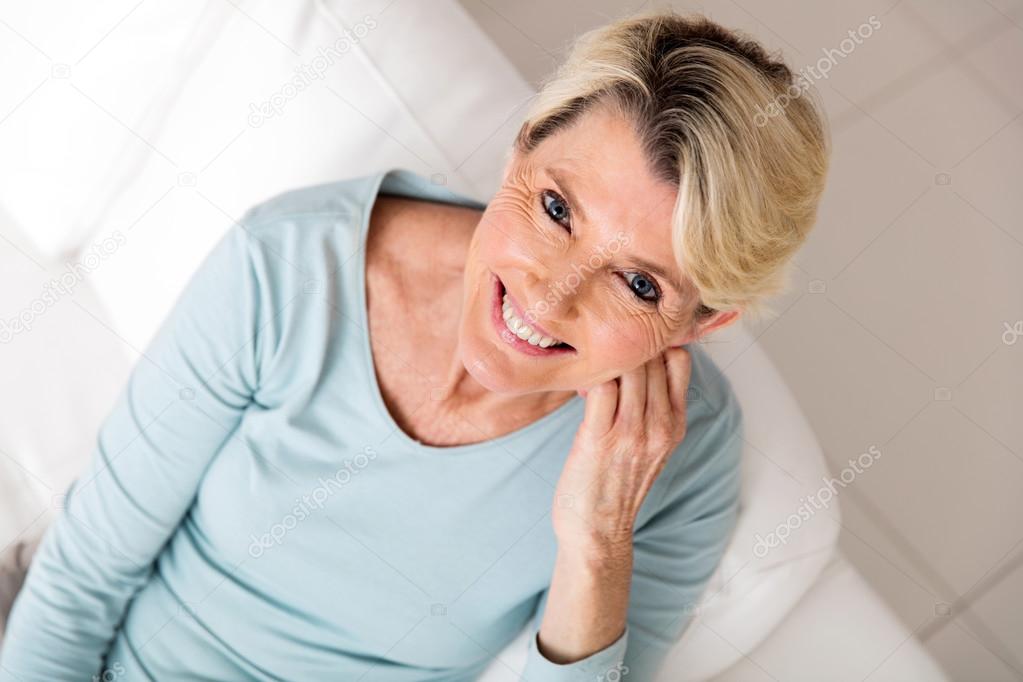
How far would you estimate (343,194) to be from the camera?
126cm

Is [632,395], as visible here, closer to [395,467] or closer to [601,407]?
[601,407]

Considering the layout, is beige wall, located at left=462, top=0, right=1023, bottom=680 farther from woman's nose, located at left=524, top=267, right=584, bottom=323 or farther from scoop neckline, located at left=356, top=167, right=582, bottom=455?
woman's nose, located at left=524, top=267, right=584, bottom=323

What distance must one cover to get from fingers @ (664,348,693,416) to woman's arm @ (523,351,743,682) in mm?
118

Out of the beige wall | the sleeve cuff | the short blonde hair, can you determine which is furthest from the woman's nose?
the beige wall

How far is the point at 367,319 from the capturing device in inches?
49.2

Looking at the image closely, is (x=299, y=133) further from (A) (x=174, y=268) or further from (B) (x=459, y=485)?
(B) (x=459, y=485)

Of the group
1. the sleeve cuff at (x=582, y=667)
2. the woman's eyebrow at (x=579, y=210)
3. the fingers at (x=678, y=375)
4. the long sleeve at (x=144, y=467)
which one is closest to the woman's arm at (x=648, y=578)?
the sleeve cuff at (x=582, y=667)

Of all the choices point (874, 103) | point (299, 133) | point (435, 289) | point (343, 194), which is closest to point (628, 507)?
point (435, 289)

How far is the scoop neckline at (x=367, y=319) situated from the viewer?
1.23 meters

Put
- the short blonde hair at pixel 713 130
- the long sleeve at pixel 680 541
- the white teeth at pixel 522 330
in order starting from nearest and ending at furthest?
the short blonde hair at pixel 713 130
the white teeth at pixel 522 330
the long sleeve at pixel 680 541

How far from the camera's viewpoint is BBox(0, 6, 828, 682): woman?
1.13 metres

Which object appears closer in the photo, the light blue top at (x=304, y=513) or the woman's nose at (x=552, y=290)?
the woman's nose at (x=552, y=290)

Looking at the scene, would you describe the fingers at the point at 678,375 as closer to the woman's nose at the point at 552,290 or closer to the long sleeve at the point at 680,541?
the long sleeve at the point at 680,541

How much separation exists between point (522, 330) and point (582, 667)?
496 millimetres
